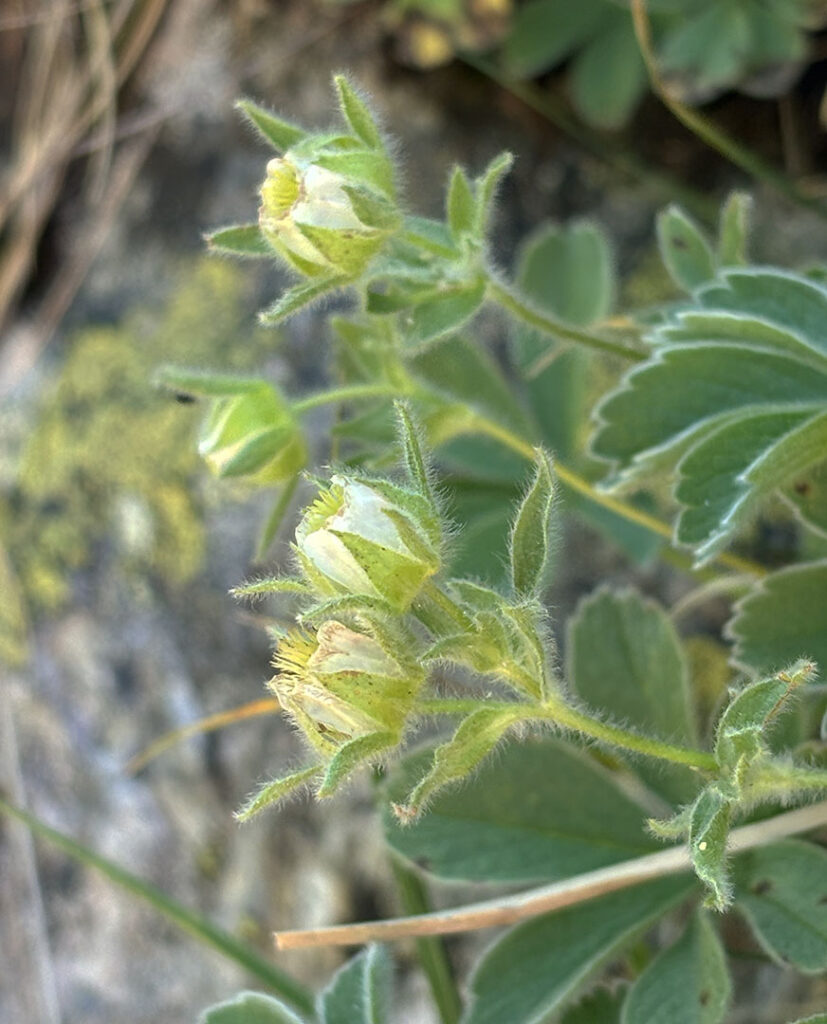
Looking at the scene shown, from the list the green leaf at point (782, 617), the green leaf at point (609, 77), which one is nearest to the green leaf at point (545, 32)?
the green leaf at point (609, 77)

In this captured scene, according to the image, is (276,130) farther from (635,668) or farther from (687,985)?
(687,985)

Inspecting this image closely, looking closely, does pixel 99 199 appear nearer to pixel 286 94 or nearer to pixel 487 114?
pixel 286 94

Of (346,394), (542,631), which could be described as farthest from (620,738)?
(346,394)

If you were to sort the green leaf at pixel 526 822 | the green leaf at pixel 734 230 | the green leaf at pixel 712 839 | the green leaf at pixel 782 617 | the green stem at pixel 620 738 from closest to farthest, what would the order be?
the green leaf at pixel 712 839 → the green stem at pixel 620 738 → the green leaf at pixel 782 617 → the green leaf at pixel 526 822 → the green leaf at pixel 734 230

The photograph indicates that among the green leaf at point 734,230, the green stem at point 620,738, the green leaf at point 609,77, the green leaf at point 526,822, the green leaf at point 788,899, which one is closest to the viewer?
the green stem at point 620,738

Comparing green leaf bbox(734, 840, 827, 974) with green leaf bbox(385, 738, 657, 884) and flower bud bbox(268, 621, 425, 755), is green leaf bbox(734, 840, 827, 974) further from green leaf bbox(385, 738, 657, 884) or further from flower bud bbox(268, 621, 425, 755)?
flower bud bbox(268, 621, 425, 755)

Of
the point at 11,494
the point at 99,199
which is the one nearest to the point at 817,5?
the point at 99,199

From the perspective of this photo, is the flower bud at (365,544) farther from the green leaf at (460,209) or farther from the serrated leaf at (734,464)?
the green leaf at (460,209)
